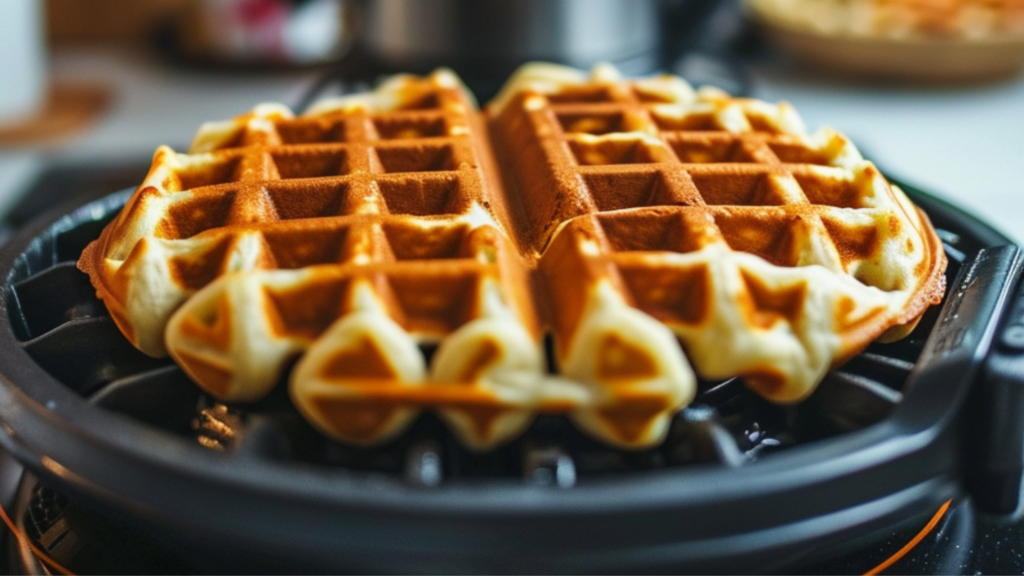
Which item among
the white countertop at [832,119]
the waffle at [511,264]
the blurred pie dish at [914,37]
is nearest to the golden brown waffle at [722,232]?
the waffle at [511,264]

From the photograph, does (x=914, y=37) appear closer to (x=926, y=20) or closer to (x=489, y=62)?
(x=926, y=20)

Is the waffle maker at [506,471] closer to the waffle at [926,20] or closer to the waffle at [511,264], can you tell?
the waffle at [511,264]

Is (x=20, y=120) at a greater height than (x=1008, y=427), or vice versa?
(x=1008, y=427)

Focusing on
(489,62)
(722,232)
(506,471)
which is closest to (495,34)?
(489,62)

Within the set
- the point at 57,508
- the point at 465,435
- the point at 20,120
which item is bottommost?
the point at 20,120

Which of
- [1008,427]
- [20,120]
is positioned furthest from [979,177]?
[20,120]

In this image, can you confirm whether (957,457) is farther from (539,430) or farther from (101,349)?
(101,349)
